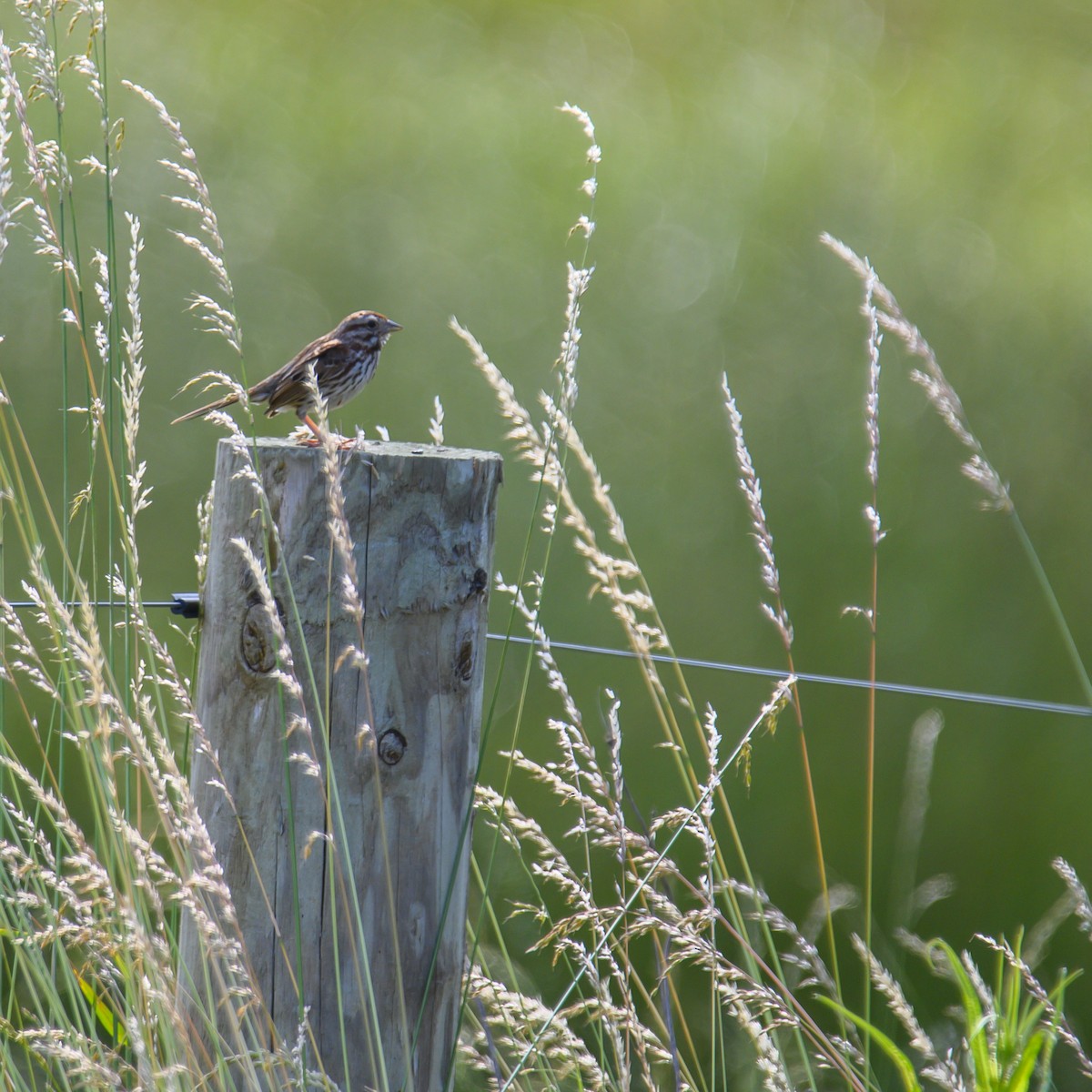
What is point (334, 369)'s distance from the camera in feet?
7.93

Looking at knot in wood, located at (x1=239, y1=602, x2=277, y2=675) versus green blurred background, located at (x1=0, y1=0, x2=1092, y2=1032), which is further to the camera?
green blurred background, located at (x1=0, y1=0, x2=1092, y2=1032)

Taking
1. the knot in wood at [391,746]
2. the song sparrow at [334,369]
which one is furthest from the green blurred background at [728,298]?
the knot in wood at [391,746]

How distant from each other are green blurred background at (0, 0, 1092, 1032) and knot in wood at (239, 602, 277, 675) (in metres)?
3.10

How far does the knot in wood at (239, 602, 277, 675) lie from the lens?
126cm

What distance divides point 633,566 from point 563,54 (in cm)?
427

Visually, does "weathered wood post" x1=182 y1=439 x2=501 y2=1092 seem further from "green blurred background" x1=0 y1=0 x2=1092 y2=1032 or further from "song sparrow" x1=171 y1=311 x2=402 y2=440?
"green blurred background" x1=0 y1=0 x2=1092 y2=1032

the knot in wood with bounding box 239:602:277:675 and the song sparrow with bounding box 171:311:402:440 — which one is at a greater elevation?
the song sparrow with bounding box 171:311:402:440

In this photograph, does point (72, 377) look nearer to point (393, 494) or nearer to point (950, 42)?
point (393, 494)

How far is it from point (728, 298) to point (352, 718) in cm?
383

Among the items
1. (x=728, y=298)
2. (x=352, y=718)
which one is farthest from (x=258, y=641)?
(x=728, y=298)

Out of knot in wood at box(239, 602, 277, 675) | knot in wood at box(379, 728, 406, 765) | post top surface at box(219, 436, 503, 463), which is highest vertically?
post top surface at box(219, 436, 503, 463)

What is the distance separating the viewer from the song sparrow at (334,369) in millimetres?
2301

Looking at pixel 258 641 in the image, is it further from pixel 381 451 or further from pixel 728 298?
pixel 728 298

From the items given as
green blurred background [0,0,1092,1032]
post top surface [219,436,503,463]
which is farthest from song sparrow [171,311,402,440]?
green blurred background [0,0,1092,1032]
